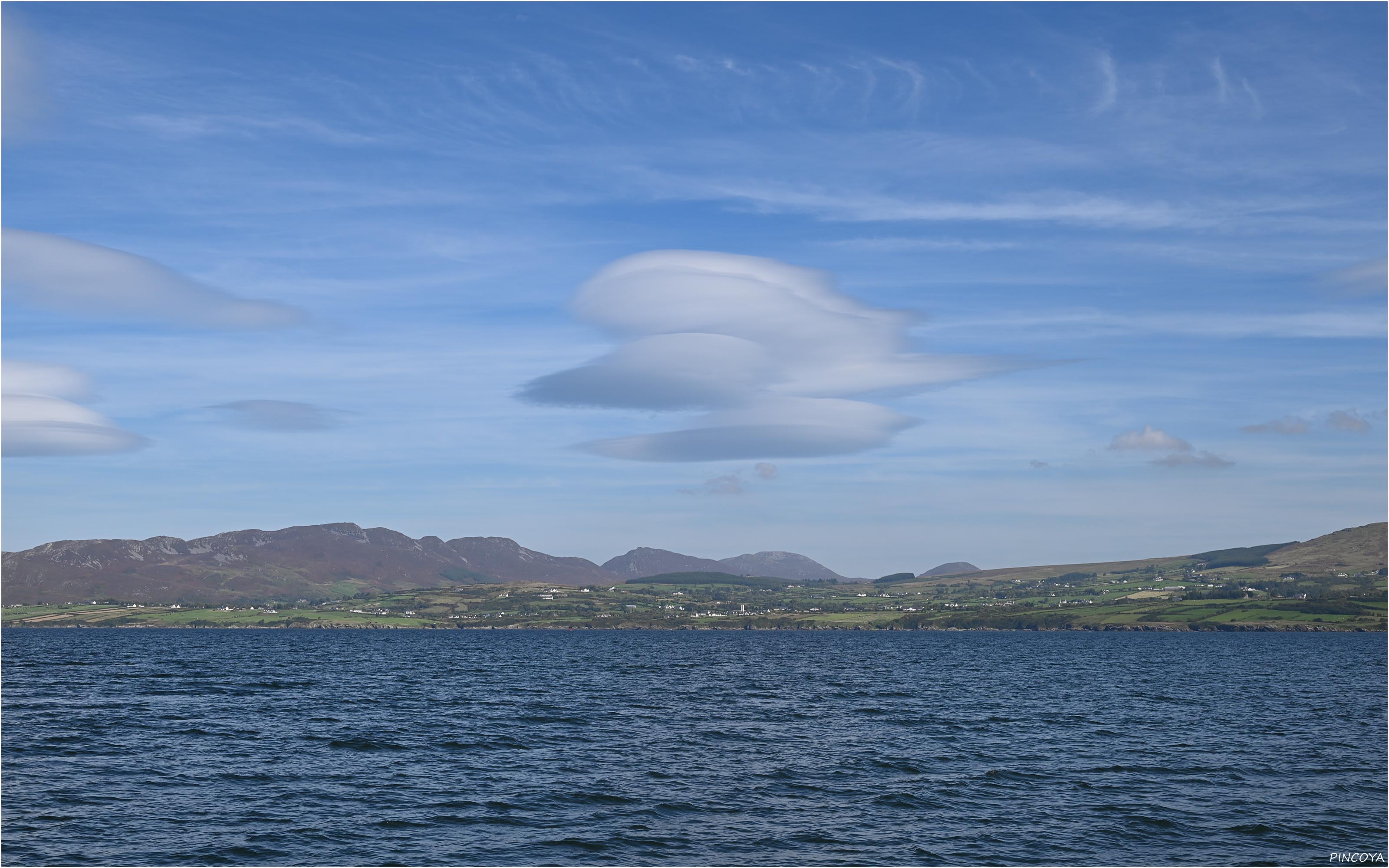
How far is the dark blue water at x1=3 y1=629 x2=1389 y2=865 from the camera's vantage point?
1617 inches

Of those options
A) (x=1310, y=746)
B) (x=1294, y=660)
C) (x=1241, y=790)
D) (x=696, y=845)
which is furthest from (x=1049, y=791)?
(x=1294, y=660)

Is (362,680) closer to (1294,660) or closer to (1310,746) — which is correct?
(1310,746)

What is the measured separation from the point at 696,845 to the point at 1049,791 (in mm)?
21361

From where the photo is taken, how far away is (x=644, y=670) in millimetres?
148375

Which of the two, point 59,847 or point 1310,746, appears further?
point 1310,746

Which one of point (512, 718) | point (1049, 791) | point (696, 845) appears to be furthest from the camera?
point (512, 718)

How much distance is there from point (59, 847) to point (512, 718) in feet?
142

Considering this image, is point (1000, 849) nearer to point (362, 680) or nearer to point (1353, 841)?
point (1353, 841)

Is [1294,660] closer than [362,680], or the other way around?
[362,680]

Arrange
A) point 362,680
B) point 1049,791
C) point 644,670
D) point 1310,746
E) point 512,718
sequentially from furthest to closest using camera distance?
point 644,670
point 362,680
point 512,718
point 1310,746
point 1049,791

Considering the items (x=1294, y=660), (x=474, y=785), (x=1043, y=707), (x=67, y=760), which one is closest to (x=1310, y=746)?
(x=1043, y=707)

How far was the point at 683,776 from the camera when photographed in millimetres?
55625

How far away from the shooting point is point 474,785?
52.4m

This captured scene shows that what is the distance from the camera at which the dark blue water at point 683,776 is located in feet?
135
